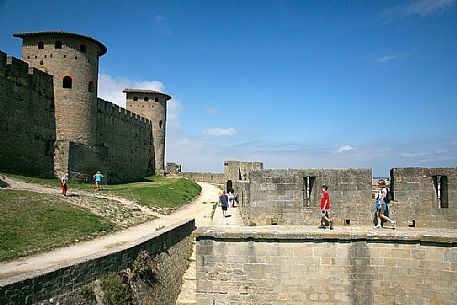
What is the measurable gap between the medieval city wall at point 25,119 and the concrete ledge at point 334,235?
19.3 metres

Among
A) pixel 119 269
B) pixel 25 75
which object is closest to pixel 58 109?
pixel 25 75

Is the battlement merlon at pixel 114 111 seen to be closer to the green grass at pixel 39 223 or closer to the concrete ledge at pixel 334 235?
the green grass at pixel 39 223

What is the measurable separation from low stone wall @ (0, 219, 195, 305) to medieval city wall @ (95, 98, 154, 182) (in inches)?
690

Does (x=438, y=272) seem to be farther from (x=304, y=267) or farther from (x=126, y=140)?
(x=126, y=140)

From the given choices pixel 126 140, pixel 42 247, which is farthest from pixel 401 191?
pixel 126 140

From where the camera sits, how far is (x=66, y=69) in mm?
26188

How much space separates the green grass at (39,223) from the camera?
9922 millimetres

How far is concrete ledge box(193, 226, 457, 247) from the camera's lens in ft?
22.3

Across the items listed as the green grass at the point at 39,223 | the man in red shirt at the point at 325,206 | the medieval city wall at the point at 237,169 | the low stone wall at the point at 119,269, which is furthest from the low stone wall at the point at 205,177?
the man in red shirt at the point at 325,206

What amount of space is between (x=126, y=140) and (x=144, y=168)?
710 centimetres

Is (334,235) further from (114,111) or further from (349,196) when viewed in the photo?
(114,111)

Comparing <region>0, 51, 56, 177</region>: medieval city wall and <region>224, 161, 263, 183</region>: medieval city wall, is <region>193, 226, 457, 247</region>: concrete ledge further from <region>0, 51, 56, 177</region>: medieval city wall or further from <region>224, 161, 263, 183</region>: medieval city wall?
<region>0, 51, 56, 177</region>: medieval city wall

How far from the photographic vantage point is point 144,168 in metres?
44.2

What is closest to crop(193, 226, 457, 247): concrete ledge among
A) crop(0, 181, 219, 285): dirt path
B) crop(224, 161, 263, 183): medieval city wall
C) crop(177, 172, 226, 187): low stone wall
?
crop(0, 181, 219, 285): dirt path
